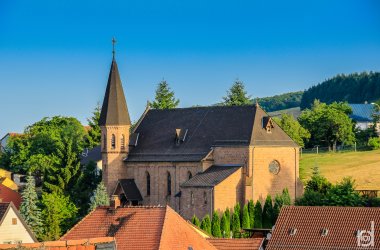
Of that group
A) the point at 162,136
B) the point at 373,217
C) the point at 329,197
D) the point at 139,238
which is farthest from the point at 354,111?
the point at 139,238

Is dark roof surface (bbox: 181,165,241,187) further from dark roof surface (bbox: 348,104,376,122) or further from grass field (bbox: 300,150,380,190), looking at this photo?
dark roof surface (bbox: 348,104,376,122)

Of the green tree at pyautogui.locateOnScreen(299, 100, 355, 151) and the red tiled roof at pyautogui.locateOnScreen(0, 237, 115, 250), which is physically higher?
the green tree at pyautogui.locateOnScreen(299, 100, 355, 151)

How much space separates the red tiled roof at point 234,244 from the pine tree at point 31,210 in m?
27.9

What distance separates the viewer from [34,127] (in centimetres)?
12812

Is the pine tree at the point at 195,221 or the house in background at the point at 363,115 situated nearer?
the pine tree at the point at 195,221

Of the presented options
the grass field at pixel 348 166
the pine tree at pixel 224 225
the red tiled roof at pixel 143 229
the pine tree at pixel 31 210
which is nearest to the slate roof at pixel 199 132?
the pine tree at pixel 224 225

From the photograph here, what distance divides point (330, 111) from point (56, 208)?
162ft

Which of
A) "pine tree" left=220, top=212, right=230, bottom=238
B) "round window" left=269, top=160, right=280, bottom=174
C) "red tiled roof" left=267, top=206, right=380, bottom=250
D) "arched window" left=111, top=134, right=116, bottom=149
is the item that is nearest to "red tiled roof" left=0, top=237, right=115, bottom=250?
"red tiled roof" left=267, top=206, right=380, bottom=250

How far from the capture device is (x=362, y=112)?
16188 cm

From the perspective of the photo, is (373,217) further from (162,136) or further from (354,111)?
(354,111)

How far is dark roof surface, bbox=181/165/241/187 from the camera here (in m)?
85.5

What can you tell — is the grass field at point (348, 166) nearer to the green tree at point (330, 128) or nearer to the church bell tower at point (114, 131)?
the green tree at point (330, 128)

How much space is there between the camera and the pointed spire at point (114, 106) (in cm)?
9531

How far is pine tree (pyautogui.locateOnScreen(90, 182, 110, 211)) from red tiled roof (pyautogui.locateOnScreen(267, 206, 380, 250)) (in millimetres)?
28180
